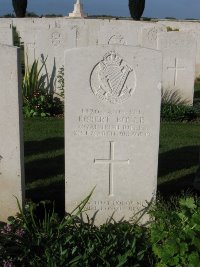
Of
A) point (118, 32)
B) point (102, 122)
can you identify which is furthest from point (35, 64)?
point (102, 122)

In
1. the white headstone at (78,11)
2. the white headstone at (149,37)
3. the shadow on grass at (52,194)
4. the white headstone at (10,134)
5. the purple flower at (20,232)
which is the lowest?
the shadow on grass at (52,194)

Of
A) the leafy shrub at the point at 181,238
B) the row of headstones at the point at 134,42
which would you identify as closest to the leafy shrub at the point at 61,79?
the row of headstones at the point at 134,42

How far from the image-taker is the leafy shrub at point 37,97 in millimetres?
8555

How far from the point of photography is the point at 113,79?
12.3 feet

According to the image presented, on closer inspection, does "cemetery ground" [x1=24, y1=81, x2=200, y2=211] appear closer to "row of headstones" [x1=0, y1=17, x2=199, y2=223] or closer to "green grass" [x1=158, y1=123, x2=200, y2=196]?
"green grass" [x1=158, y1=123, x2=200, y2=196]

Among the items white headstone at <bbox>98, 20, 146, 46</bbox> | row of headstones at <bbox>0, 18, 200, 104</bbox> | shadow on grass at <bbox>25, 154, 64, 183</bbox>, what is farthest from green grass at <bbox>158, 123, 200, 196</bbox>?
white headstone at <bbox>98, 20, 146, 46</bbox>

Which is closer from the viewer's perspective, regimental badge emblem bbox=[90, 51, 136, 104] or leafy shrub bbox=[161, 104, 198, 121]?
regimental badge emblem bbox=[90, 51, 136, 104]

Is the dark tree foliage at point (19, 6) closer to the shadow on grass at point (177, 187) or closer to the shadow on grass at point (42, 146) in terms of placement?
the shadow on grass at point (42, 146)

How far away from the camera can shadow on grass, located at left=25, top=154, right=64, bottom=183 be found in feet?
17.8

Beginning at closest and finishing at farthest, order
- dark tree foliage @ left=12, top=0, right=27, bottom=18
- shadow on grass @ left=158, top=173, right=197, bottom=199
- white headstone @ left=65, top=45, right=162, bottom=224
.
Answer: white headstone @ left=65, top=45, right=162, bottom=224
shadow on grass @ left=158, top=173, right=197, bottom=199
dark tree foliage @ left=12, top=0, right=27, bottom=18

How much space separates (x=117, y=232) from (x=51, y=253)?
0.70 metres

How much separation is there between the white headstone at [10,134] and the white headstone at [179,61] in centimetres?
517

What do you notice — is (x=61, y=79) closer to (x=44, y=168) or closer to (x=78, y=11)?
(x=44, y=168)

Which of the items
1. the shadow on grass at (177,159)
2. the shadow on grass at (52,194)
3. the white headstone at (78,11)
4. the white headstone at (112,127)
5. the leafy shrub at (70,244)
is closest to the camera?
the leafy shrub at (70,244)
